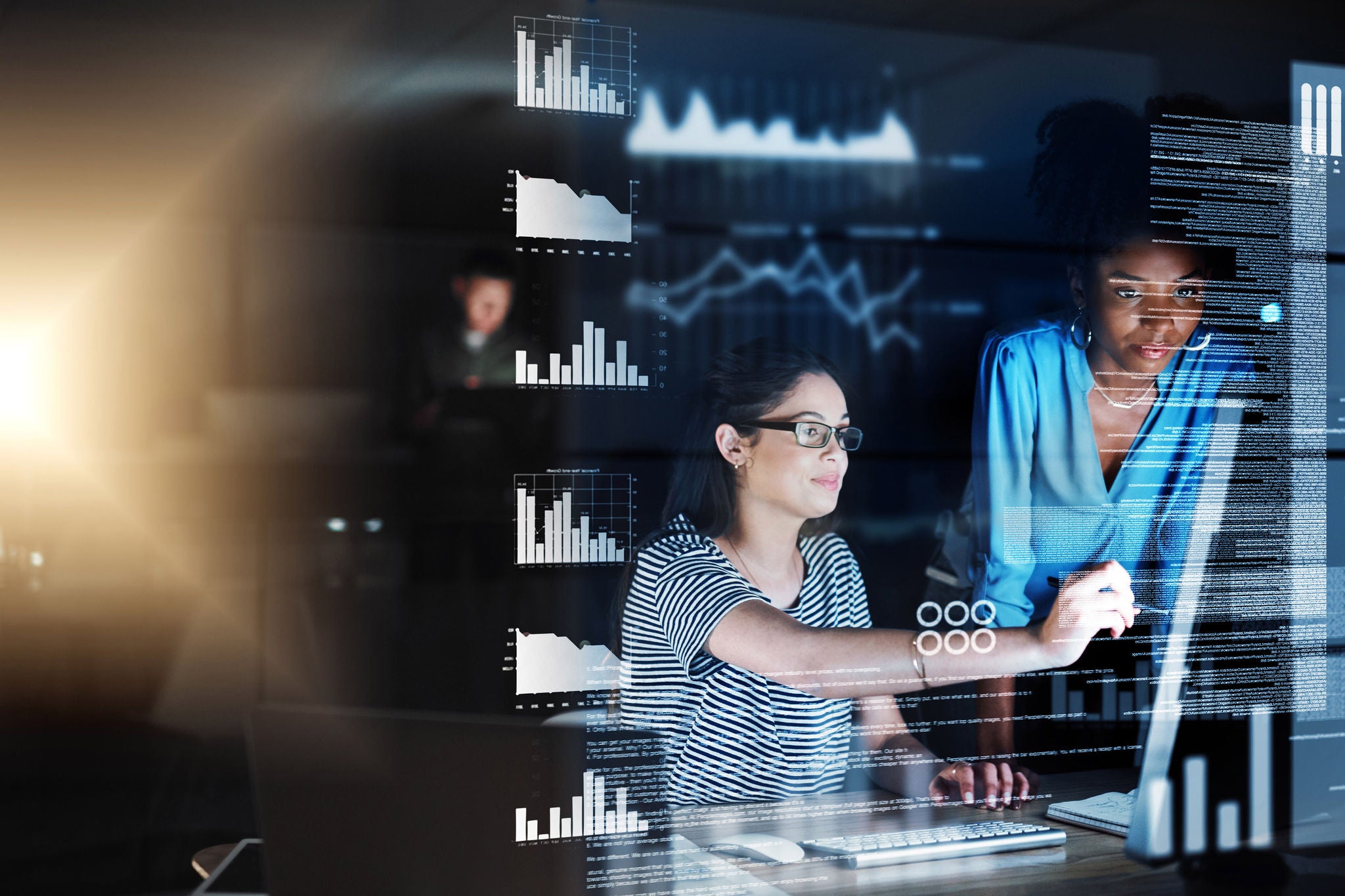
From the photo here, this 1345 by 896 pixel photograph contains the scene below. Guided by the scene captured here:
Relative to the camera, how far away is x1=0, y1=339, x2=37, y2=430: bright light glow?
5.78 feet

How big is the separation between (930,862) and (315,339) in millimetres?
1425

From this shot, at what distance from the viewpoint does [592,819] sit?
1975mm

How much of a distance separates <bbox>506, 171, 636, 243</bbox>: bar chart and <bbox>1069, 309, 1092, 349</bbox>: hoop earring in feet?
2.99

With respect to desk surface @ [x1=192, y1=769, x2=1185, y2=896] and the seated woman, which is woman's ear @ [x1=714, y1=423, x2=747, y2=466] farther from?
desk surface @ [x1=192, y1=769, x2=1185, y2=896]

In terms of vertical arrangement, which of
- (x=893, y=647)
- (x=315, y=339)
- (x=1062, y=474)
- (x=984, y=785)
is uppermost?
(x=315, y=339)

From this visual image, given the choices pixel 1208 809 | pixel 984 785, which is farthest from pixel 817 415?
pixel 1208 809

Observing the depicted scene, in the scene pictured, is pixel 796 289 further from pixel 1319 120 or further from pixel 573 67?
pixel 1319 120

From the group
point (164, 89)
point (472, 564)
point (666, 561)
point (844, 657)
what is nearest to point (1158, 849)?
point (844, 657)

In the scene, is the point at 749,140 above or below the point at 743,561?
above

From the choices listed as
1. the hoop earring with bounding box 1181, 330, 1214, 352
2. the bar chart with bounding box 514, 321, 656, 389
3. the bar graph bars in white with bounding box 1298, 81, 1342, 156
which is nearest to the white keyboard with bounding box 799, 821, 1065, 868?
the bar chart with bounding box 514, 321, 656, 389

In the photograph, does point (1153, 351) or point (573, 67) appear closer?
point (573, 67)

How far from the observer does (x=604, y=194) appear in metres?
1.94

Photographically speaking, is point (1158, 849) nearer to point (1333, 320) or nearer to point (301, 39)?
point (1333, 320)

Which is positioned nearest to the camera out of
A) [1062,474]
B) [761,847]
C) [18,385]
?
[18,385]
